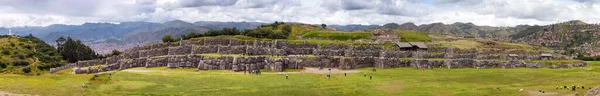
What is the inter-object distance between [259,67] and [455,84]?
109 feet

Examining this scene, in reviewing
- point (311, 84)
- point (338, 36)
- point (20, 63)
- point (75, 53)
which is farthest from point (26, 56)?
point (311, 84)

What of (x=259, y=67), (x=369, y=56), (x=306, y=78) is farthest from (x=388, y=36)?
(x=306, y=78)

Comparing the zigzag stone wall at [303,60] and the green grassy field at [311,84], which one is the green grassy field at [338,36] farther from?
the green grassy field at [311,84]

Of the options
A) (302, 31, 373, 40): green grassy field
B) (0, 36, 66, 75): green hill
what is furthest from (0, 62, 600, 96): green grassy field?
(302, 31, 373, 40): green grassy field

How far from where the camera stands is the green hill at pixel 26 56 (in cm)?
10694

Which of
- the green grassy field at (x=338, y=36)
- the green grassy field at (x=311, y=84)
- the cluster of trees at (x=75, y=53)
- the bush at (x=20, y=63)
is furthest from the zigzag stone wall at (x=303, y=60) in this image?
the cluster of trees at (x=75, y=53)

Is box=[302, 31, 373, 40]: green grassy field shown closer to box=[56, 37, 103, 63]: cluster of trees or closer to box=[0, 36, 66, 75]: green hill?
box=[56, 37, 103, 63]: cluster of trees

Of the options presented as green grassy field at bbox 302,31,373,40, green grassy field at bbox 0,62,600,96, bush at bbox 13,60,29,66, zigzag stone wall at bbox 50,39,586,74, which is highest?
green grassy field at bbox 302,31,373,40

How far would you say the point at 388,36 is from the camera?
5030 inches

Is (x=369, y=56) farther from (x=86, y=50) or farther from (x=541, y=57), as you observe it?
(x=86, y=50)

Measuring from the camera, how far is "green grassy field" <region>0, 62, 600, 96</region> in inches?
1795

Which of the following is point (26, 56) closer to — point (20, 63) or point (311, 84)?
point (20, 63)

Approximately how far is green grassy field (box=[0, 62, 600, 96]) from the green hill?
5396cm

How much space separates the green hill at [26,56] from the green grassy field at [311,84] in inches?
2125
